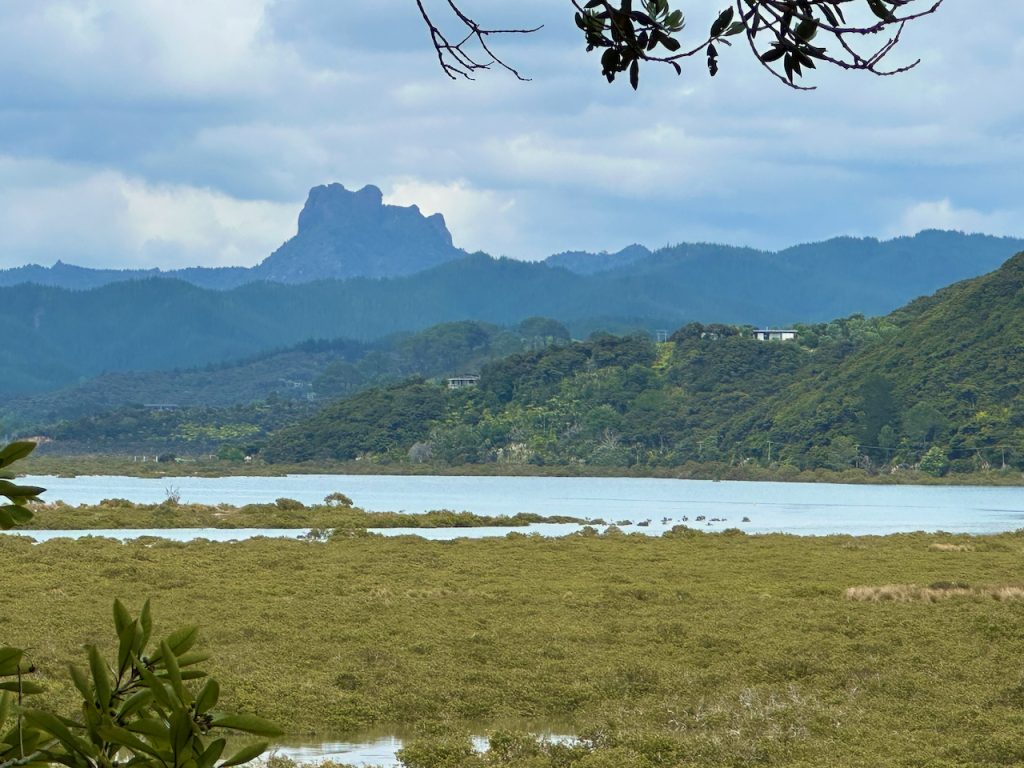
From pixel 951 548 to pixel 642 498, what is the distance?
133ft

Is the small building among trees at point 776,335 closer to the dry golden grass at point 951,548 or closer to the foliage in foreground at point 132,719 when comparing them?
the dry golden grass at point 951,548

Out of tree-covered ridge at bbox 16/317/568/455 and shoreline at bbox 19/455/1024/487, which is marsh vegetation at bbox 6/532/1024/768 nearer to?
A: shoreline at bbox 19/455/1024/487

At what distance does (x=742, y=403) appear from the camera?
367ft

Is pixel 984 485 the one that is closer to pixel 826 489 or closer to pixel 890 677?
pixel 826 489

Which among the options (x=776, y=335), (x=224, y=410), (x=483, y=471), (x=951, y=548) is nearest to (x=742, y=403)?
(x=483, y=471)

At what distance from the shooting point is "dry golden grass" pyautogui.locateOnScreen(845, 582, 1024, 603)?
906 inches

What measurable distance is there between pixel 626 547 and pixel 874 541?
8165mm

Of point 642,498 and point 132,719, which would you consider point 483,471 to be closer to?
point 642,498

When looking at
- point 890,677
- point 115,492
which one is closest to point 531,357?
point 115,492

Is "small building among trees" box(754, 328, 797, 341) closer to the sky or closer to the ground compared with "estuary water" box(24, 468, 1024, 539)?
closer to the sky

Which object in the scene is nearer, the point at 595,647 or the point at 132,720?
the point at 132,720

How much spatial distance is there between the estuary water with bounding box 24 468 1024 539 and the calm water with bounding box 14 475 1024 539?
0.20 ft

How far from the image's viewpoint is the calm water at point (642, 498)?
5347cm

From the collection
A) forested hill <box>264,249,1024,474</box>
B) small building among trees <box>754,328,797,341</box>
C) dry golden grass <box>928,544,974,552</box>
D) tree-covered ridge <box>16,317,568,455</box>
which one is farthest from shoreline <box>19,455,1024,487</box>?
dry golden grass <box>928,544,974,552</box>
